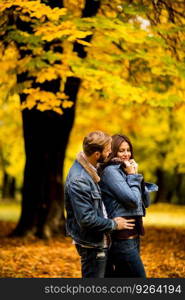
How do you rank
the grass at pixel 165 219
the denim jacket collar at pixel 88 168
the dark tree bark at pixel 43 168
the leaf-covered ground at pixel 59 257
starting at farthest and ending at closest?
the grass at pixel 165 219, the dark tree bark at pixel 43 168, the leaf-covered ground at pixel 59 257, the denim jacket collar at pixel 88 168

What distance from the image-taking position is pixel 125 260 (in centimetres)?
439

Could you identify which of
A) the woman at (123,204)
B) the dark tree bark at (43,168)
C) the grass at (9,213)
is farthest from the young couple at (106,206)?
the grass at (9,213)

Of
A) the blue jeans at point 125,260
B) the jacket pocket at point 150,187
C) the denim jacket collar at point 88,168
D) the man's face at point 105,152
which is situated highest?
the man's face at point 105,152

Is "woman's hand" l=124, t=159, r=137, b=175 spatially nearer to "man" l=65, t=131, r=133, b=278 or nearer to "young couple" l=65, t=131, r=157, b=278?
"young couple" l=65, t=131, r=157, b=278

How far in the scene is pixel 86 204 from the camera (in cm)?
407

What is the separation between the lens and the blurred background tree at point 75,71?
345 inches

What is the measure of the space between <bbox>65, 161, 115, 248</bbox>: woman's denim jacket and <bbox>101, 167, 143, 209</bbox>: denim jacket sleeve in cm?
18

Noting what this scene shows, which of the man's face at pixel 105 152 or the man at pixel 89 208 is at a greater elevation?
the man's face at pixel 105 152

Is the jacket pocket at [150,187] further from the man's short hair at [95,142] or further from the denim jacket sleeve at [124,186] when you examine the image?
the man's short hair at [95,142]

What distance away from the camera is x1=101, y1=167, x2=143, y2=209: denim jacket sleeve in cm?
434

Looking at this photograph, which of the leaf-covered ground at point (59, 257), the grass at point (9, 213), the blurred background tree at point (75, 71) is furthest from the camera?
the grass at point (9, 213)

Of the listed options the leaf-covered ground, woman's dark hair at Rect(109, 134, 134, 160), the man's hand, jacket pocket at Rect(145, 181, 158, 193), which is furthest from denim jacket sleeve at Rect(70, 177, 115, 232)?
the leaf-covered ground

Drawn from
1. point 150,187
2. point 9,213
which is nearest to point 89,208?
point 150,187

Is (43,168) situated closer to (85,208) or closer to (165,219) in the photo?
(85,208)
